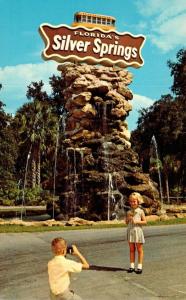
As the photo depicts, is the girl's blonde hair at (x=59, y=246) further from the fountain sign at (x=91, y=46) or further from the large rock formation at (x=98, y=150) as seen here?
the fountain sign at (x=91, y=46)

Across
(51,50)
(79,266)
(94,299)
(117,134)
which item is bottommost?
(94,299)

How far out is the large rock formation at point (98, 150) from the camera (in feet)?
84.3

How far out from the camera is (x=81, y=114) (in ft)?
93.5

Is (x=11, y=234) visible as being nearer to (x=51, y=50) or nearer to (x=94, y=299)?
(x=94, y=299)

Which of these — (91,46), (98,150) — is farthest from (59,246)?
(91,46)

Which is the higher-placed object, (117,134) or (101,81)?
(101,81)

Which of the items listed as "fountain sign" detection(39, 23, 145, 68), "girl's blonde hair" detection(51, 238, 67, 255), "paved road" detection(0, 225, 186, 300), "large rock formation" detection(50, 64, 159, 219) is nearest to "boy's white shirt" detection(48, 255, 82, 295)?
"girl's blonde hair" detection(51, 238, 67, 255)

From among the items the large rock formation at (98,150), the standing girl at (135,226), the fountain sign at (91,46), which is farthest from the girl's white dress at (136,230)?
the fountain sign at (91,46)

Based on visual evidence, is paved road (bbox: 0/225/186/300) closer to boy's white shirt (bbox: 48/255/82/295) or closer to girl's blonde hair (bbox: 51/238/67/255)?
boy's white shirt (bbox: 48/255/82/295)

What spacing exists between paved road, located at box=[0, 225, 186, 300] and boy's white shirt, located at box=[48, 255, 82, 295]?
2.10 m

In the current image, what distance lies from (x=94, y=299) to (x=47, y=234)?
9651 millimetres

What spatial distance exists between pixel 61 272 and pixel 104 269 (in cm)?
437

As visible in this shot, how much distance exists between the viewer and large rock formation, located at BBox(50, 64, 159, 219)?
25.7 meters

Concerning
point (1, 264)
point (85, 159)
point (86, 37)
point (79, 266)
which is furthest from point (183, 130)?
point (79, 266)
